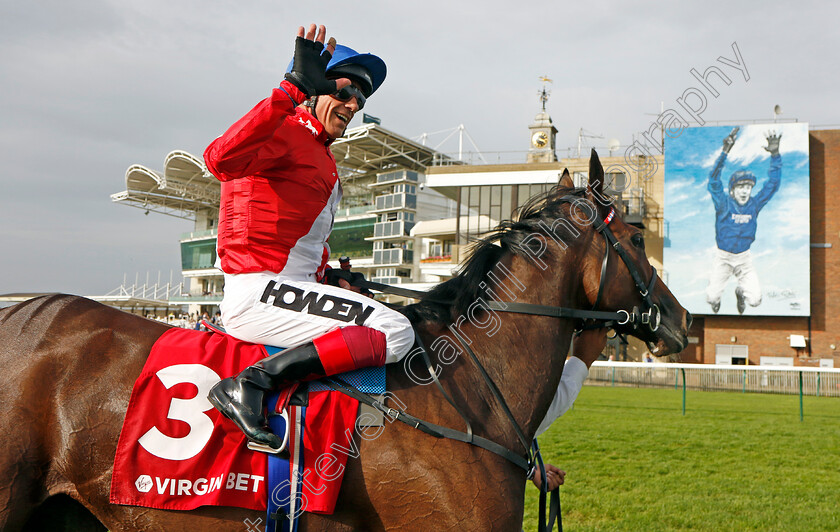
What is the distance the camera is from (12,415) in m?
2.23

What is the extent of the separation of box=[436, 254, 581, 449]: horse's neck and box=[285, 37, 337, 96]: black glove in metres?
1.10

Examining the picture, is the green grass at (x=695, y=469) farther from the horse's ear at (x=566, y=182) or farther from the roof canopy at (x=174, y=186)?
the roof canopy at (x=174, y=186)

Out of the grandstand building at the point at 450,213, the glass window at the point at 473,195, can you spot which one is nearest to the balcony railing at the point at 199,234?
the grandstand building at the point at 450,213

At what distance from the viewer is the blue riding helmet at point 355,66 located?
2674 millimetres

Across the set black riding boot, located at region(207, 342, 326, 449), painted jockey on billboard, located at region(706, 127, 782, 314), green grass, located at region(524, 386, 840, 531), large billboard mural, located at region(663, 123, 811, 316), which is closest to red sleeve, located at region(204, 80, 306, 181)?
black riding boot, located at region(207, 342, 326, 449)

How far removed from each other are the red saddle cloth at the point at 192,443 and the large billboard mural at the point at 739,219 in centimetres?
2868

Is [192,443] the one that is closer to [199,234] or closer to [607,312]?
[607,312]

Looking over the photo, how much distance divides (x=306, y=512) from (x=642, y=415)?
11358 mm

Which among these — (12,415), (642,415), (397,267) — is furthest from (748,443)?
(397,267)

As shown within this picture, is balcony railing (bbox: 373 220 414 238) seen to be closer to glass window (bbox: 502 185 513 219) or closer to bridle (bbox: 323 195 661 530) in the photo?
glass window (bbox: 502 185 513 219)

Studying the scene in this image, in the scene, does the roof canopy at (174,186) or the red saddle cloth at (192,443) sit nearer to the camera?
the red saddle cloth at (192,443)

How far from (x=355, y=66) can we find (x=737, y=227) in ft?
A: 97.9

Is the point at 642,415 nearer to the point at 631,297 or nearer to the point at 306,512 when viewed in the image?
the point at 631,297

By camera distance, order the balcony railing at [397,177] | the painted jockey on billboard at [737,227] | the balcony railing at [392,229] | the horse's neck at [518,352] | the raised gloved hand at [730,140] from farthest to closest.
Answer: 1. the balcony railing at [397,177]
2. the balcony railing at [392,229]
3. the raised gloved hand at [730,140]
4. the painted jockey on billboard at [737,227]
5. the horse's neck at [518,352]
